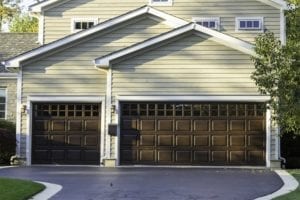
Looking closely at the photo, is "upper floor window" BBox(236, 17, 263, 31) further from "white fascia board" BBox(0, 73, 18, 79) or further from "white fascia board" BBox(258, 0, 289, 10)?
Result: "white fascia board" BBox(0, 73, 18, 79)

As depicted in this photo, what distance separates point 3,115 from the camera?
25.9 meters

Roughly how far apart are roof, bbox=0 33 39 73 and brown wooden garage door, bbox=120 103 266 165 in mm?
7805

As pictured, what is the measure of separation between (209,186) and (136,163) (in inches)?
290

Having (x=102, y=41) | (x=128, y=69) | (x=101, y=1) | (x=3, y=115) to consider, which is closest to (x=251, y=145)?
(x=128, y=69)

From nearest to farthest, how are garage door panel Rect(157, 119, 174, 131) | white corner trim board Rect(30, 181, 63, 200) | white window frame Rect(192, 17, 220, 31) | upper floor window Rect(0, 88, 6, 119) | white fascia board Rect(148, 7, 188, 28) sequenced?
white corner trim board Rect(30, 181, 63, 200), garage door panel Rect(157, 119, 174, 131), white fascia board Rect(148, 7, 188, 28), white window frame Rect(192, 17, 220, 31), upper floor window Rect(0, 88, 6, 119)

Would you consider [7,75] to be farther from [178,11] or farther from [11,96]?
[178,11]

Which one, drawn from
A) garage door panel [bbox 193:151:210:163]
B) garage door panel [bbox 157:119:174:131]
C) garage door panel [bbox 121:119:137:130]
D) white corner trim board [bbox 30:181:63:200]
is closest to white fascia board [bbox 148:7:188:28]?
garage door panel [bbox 157:119:174:131]

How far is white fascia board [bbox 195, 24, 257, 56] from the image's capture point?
70.5 ft

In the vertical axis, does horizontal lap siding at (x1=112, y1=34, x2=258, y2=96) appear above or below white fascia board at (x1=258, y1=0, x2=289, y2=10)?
below

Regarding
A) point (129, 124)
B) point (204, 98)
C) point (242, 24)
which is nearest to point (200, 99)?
point (204, 98)

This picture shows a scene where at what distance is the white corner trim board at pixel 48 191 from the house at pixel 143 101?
7.31 metres

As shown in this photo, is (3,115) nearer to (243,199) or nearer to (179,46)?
(179,46)

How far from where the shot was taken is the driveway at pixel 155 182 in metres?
13.1

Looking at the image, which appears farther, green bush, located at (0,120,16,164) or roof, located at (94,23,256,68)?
green bush, located at (0,120,16,164)
